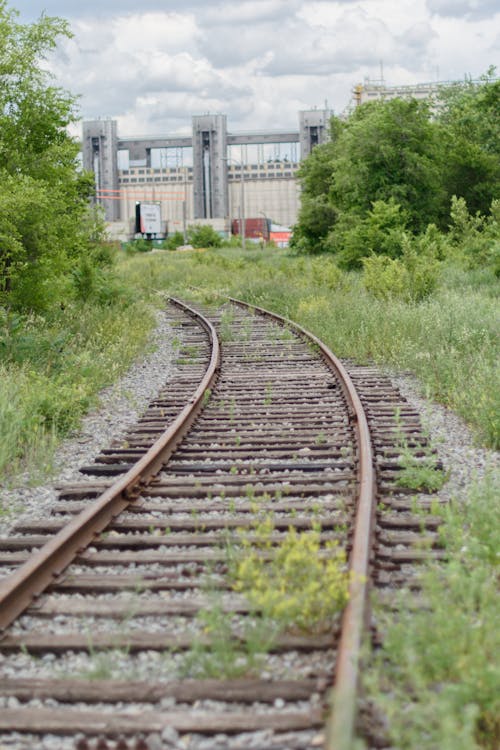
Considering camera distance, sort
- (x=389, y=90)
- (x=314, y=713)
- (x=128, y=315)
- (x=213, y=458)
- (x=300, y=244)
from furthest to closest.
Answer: (x=389, y=90)
(x=300, y=244)
(x=128, y=315)
(x=213, y=458)
(x=314, y=713)

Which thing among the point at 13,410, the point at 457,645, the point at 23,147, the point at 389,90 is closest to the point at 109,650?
the point at 457,645

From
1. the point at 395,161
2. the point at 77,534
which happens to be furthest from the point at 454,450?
the point at 395,161

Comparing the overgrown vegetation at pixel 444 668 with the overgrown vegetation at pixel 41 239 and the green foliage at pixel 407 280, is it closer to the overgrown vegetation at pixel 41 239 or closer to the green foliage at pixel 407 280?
the overgrown vegetation at pixel 41 239

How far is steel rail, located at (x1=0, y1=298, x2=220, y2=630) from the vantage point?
4.43 m

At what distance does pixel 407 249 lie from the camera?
774 inches

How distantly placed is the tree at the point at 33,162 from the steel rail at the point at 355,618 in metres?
7.52

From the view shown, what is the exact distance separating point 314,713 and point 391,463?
13.0ft

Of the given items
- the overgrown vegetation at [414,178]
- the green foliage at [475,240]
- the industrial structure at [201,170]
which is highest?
the industrial structure at [201,170]

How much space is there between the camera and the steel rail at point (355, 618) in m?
2.97

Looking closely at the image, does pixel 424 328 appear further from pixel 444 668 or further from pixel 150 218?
pixel 150 218

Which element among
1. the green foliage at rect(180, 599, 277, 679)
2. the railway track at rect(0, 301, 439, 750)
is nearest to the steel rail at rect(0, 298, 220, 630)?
the railway track at rect(0, 301, 439, 750)

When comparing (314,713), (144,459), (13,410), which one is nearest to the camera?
(314,713)

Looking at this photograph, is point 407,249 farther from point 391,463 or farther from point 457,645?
point 457,645

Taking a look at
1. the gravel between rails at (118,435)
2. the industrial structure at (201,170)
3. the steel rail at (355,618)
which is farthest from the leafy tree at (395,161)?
the industrial structure at (201,170)
